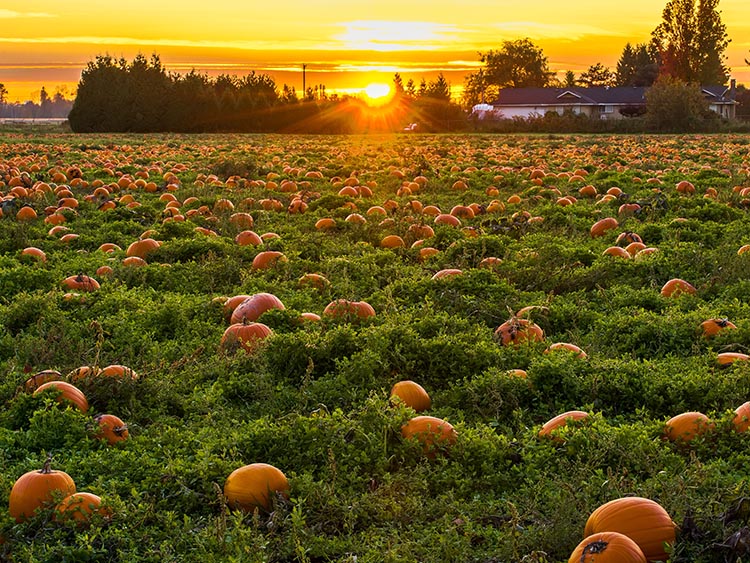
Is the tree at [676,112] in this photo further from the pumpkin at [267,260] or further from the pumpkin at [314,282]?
the pumpkin at [314,282]

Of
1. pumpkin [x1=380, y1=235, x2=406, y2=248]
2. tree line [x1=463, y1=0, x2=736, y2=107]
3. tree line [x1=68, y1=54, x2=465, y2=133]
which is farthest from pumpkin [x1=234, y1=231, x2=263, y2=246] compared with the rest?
tree line [x1=463, y1=0, x2=736, y2=107]

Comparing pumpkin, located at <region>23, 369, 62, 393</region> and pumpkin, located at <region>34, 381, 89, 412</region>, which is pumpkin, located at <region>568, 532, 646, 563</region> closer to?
pumpkin, located at <region>34, 381, 89, 412</region>

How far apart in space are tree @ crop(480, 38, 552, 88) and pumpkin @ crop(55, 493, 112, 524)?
11963cm

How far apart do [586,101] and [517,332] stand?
95381 millimetres

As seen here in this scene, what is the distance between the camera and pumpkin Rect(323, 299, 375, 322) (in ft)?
19.9

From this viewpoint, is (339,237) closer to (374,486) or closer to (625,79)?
(374,486)

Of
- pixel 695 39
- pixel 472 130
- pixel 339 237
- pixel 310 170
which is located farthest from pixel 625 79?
pixel 339 237

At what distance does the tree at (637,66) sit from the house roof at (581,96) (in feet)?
36.3

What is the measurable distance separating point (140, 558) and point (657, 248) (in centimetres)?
615

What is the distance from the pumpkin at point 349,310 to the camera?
6.05 metres

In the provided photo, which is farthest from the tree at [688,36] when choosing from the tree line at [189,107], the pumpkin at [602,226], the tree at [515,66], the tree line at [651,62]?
the pumpkin at [602,226]

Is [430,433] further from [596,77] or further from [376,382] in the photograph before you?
[596,77]

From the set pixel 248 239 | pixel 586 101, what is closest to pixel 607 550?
pixel 248 239

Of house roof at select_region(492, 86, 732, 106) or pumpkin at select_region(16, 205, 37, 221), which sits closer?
pumpkin at select_region(16, 205, 37, 221)
